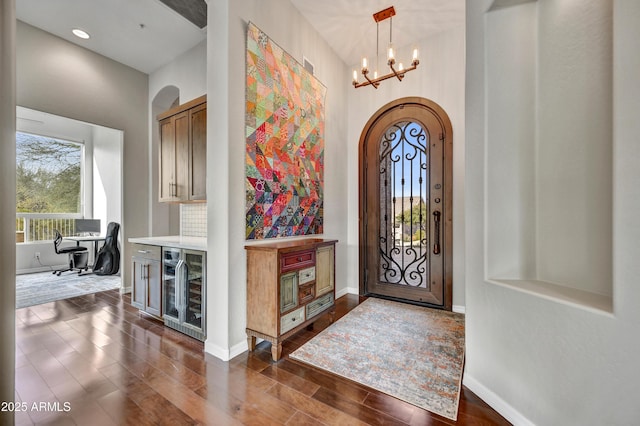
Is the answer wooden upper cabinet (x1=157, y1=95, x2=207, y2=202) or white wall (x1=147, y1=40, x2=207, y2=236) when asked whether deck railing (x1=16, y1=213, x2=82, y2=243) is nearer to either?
white wall (x1=147, y1=40, x2=207, y2=236)

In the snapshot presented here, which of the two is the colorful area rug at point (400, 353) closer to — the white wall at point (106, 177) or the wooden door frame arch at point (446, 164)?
the wooden door frame arch at point (446, 164)

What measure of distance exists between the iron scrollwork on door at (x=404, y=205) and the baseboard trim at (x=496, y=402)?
177 centimetres

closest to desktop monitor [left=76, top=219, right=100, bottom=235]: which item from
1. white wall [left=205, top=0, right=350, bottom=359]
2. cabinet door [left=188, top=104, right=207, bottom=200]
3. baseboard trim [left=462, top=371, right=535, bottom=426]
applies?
cabinet door [left=188, top=104, right=207, bottom=200]

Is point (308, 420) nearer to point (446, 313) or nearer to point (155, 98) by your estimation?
point (446, 313)

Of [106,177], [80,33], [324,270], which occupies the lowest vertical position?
[324,270]

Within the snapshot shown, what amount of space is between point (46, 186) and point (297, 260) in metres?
6.72

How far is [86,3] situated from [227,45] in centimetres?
225

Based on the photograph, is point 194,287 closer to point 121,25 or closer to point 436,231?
point 436,231

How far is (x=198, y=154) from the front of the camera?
2.93 metres

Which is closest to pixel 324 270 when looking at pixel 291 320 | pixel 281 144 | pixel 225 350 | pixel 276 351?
pixel 291 320

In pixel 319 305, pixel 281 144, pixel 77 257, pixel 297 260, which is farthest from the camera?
pixel 77 257

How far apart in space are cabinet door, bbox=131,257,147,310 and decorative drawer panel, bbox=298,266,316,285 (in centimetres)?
190

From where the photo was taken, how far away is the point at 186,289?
8.32ft

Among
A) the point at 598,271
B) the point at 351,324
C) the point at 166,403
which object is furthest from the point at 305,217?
the point at 598,271
